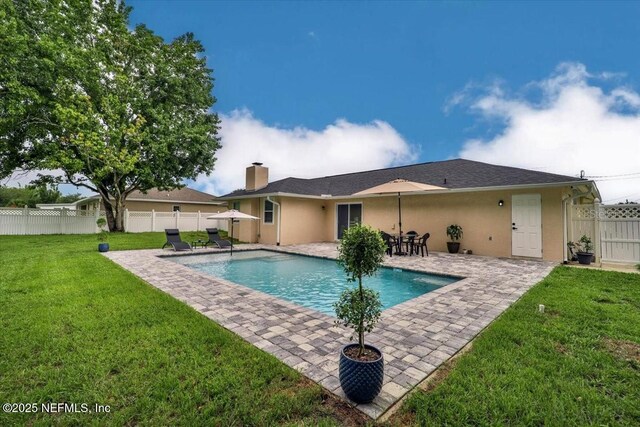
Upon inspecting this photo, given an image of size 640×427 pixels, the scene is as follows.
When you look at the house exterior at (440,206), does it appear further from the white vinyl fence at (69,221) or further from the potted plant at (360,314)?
the potted plant at (360,314)

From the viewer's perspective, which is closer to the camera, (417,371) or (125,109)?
(417,371)

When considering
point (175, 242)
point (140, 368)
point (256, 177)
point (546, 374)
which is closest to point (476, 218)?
point (546, 374)

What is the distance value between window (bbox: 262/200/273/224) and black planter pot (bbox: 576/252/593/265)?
41.0 ft

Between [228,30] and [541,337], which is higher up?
[228,30]

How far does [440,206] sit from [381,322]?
9522 mm

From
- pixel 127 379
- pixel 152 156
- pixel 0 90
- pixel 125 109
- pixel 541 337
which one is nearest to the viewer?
pixel 127 379

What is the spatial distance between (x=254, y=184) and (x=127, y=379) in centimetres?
1485

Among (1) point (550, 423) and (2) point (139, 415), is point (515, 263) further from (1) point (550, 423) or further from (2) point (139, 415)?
(2) point (139, 415)

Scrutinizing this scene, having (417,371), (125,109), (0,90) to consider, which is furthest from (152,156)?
(417,371)

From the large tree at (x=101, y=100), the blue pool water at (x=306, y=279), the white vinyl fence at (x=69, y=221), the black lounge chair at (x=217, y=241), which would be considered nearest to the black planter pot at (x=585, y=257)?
the blue pool water at (x=306, y=279)

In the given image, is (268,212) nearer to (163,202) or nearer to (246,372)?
(246,372)

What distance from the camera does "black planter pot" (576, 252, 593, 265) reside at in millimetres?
8829

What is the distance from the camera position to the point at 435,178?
13461mm

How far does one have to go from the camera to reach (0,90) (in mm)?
12664
